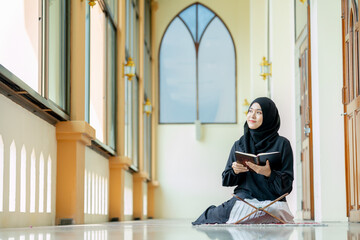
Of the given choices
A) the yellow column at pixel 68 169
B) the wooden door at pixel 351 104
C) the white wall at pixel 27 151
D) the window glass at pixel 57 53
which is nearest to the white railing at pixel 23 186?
the white wall at pixel 27 151

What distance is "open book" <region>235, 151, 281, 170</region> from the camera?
504 centimetres

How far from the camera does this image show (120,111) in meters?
12.9

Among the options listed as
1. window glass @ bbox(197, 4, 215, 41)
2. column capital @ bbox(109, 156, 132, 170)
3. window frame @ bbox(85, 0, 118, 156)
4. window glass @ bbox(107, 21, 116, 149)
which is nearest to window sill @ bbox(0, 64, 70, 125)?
window frame @ bbox(85, 0, 118, 156)

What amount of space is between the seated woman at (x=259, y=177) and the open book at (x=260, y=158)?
0.15 ft

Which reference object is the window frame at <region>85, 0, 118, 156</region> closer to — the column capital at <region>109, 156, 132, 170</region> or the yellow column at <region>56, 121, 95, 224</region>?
the column capital at <region>109, 156, 132, 170</region>

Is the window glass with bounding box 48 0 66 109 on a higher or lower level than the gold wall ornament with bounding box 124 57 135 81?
lower

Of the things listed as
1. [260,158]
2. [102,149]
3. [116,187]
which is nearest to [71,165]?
[102,149]

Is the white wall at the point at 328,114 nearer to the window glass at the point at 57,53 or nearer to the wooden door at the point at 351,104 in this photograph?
the wooden door at the point at 351,104

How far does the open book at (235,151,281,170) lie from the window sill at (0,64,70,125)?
199cm

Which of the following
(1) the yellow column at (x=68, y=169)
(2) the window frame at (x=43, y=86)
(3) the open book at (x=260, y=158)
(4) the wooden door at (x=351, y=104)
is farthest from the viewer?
(4) the wooden door at (x=351, y=104)

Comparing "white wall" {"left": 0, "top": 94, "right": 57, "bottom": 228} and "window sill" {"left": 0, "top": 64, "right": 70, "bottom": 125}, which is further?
"white wall" {"left": 0, "top": 94, "right": 57, "bottom": 228}

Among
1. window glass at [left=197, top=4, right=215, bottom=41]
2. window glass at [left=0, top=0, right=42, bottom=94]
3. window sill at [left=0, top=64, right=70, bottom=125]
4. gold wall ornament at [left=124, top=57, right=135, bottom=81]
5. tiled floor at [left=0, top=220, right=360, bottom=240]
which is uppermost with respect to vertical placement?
window glass at [left=197, top=4, right=215, bottom=41]

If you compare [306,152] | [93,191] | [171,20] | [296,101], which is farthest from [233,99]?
[93,191]

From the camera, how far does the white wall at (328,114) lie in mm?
9008
